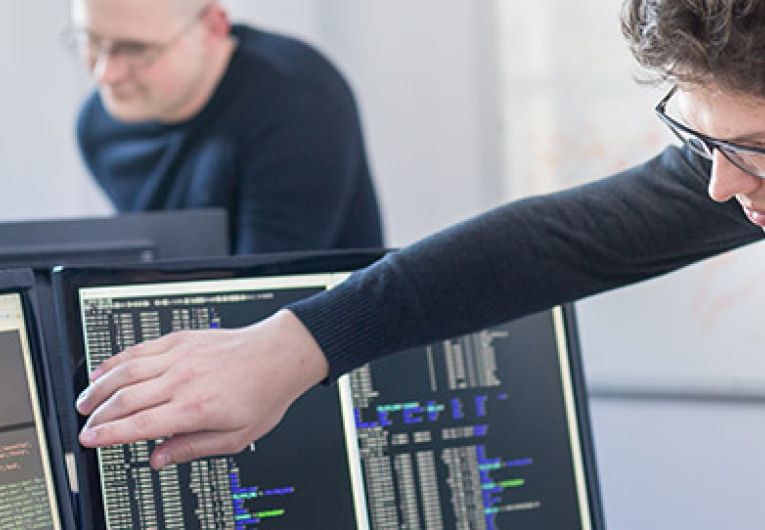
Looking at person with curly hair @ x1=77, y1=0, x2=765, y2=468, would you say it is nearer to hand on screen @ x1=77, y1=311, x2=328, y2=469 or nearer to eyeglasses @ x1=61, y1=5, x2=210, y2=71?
hand on screen @ x1=77, y1=311, x2=328, y2=469

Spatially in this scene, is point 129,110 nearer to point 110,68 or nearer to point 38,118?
point 110,68

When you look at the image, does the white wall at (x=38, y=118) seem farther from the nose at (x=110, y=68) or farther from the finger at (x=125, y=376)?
the finger at (x=125, y=376)

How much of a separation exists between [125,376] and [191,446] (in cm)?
8

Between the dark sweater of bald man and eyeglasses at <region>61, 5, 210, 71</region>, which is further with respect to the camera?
eyeglasses at <region>61, 5, 210, 71</region>

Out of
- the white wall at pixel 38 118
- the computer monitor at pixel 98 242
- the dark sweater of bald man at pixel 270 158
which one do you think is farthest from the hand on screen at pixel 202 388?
the white wall at pixel 38 118

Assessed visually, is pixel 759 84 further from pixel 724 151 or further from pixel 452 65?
pixel 452 65

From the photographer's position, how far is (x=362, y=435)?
3.95 ft

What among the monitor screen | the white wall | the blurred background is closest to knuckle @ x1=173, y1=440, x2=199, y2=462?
the monitor screen

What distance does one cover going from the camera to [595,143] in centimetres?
256

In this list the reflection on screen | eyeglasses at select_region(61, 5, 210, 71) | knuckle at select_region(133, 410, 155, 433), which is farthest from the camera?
eyeglasses at select_region(61, 5, 210, 71)

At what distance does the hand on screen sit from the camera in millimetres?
1032

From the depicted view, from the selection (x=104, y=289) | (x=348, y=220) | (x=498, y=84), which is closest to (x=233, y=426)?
(x=104, y=289)

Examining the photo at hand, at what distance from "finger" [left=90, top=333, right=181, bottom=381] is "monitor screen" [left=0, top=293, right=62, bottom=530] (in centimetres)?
6

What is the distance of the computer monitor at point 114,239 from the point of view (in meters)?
1.29
